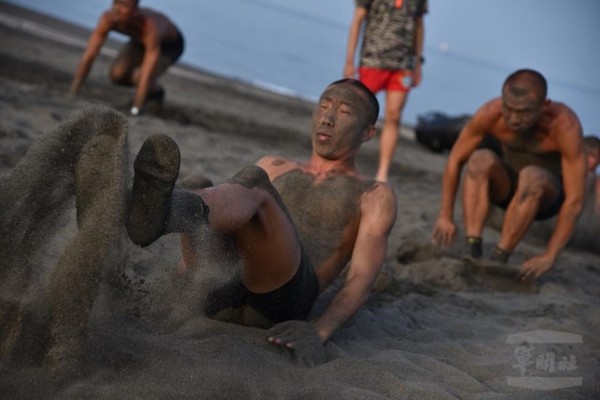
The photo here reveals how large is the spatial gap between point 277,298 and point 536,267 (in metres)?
2.40

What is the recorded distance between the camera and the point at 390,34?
22.4 feet

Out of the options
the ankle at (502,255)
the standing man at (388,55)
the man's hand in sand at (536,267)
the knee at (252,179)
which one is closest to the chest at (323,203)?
the knee at (252,179)

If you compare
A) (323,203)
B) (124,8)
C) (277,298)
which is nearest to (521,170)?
(323,203)

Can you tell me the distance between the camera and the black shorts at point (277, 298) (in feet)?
10.1

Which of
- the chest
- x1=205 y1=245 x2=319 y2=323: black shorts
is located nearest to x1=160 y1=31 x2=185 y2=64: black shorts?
the chest

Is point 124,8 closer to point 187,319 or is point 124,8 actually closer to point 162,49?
point 162,49

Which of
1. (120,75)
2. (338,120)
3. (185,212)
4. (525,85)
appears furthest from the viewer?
(120,75)

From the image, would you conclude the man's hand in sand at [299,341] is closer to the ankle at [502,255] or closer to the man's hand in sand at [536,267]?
the man's hand in sand at [536,267]

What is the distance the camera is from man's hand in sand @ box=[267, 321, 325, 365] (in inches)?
115

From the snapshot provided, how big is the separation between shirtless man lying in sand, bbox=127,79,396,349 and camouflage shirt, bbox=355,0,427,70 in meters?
3.08

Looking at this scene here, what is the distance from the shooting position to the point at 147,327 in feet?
9.41

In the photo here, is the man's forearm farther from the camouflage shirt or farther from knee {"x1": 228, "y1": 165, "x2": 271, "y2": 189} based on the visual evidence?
knee {"x1": 228, "y1": 165, "x2": 271, "y2": 189}

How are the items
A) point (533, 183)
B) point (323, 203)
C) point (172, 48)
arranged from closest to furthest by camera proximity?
point (323, 203), point (533, 183), point (172, 48)

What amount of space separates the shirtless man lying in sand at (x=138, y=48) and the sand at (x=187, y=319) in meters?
2.69
